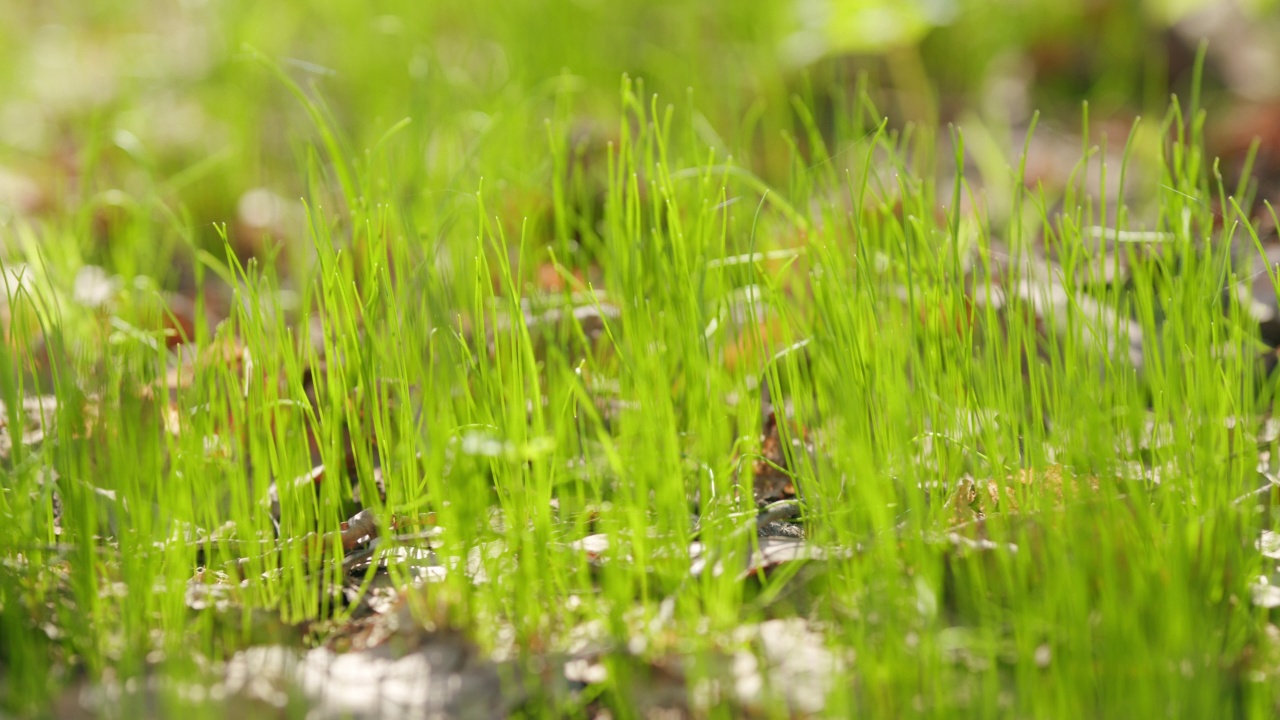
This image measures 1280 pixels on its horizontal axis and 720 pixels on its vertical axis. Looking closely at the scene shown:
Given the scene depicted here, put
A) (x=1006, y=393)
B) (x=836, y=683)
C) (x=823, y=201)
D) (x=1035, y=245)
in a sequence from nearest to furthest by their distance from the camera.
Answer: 1. (x=836, y=683)
2. (x=1006, y=393)
3. (x=823, y=201)
4. (x=1035, y=245)

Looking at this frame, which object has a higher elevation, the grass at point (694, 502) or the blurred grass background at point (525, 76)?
the blurred grass background at point (525, 76)

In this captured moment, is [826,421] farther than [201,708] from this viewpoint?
Yes

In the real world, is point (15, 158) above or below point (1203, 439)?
above

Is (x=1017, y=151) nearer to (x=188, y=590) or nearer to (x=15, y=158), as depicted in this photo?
(x=188, y=590)

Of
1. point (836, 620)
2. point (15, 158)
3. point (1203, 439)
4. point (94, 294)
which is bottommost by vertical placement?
point (836, 620)

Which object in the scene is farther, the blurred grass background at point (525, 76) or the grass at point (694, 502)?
the blurred grass background at point (525, 76)

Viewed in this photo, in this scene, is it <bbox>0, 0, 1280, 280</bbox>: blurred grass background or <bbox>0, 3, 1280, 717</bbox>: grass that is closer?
<bbox>0, 3, 1280, 717</bbox>: grass

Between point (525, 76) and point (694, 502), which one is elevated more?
point (525, 76)

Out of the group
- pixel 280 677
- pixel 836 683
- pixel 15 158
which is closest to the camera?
pixel 836 683

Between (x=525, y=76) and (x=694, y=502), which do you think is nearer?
(x=694, y=502)

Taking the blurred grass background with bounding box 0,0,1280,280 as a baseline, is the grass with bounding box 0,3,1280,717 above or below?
below

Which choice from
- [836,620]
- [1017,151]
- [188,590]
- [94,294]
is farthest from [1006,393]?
[1017,151]
